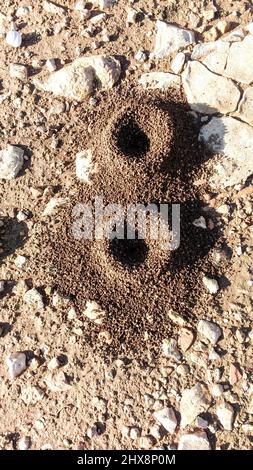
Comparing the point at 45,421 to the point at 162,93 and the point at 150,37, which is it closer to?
the point at 162,93

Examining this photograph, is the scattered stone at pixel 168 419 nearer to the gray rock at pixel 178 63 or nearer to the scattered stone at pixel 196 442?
the scattered stone at pixel 196 442

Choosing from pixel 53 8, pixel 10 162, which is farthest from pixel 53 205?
pixel 53 8

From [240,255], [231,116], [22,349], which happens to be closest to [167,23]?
[231,116]

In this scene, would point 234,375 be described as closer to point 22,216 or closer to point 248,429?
point 248,429

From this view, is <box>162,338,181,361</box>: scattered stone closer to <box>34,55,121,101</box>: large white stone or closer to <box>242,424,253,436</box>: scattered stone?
<box>242,424,253,436</box>: scattered stone

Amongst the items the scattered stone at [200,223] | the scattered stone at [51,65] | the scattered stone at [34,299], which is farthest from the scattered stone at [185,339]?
the scattered stone at [51,65]
